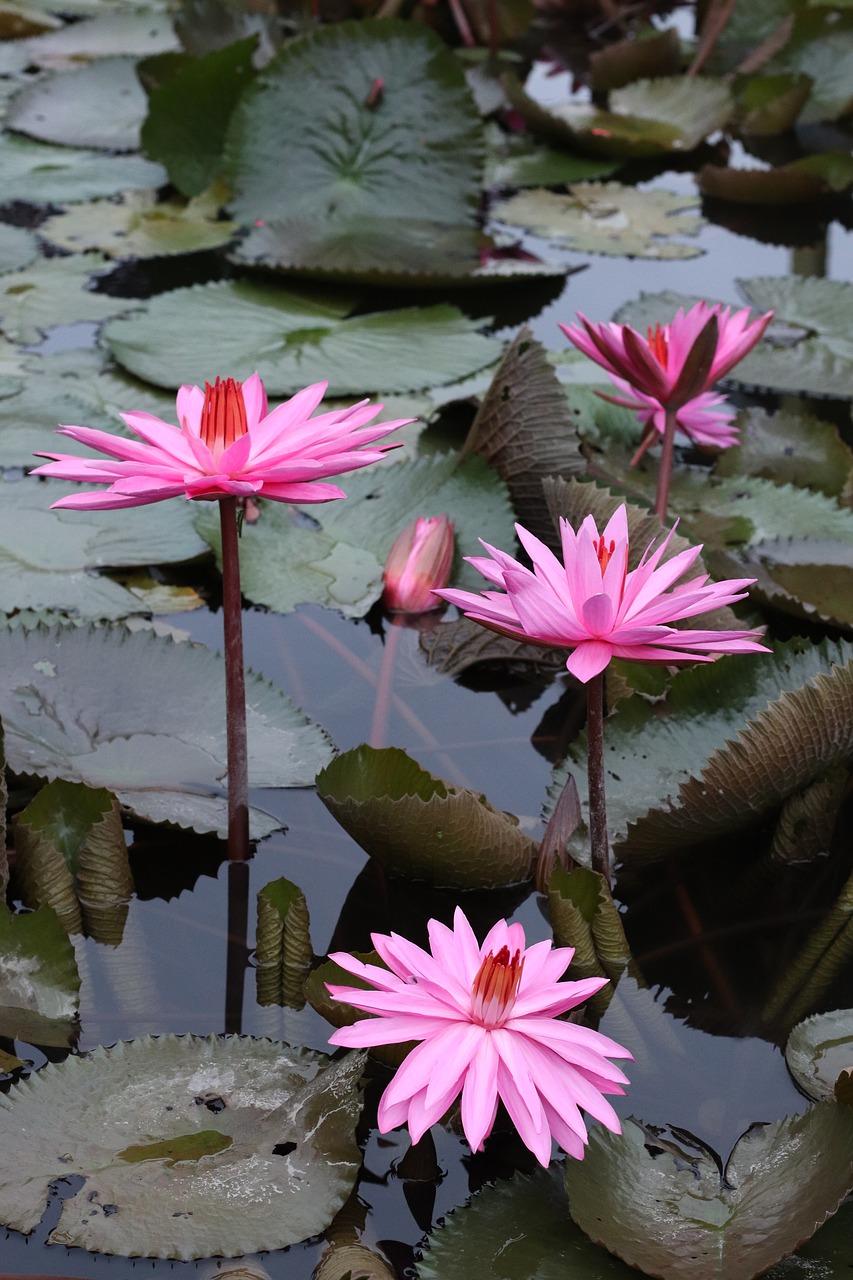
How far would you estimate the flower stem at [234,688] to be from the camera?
1.22 m

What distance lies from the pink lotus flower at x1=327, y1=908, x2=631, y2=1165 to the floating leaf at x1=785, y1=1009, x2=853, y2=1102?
11.0 inches

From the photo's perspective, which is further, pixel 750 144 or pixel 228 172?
pixel 750 144

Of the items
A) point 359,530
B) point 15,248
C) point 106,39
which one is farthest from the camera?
point 106,39

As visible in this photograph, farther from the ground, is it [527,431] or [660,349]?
[660,349]

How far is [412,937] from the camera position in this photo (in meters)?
1.35

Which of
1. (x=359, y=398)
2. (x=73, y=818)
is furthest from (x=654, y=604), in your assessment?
(x=359, y=398)

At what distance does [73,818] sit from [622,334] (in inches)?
37.9

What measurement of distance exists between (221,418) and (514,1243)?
789mm

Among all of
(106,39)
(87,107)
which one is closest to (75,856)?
(87,107)

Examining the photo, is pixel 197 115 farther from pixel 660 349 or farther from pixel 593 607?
pixel 593 607

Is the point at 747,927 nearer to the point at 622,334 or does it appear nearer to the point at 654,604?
the point at 654,604

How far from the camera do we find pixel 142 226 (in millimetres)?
3193

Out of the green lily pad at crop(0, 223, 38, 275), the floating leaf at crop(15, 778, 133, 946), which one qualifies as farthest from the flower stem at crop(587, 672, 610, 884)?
the green lily pad at crop(0, 223, 38, 275)

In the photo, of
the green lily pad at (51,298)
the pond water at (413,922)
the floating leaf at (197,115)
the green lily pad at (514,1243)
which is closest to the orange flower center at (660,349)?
the pond water at (413,922)
